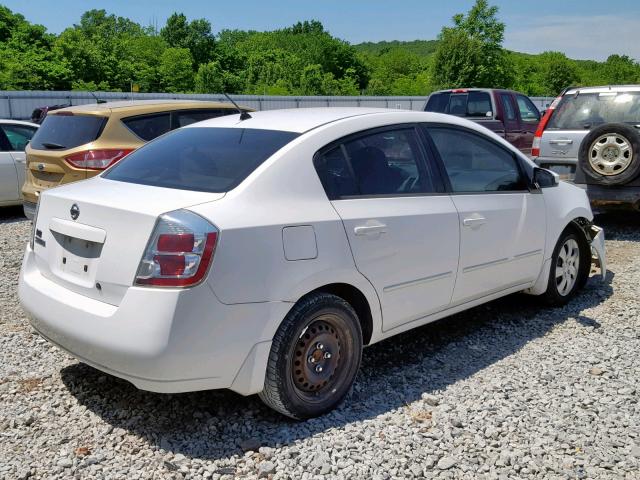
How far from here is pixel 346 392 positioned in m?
3.59

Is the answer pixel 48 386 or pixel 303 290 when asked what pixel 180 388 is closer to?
pixel 303 290

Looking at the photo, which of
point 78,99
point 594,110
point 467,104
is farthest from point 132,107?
point 78,99

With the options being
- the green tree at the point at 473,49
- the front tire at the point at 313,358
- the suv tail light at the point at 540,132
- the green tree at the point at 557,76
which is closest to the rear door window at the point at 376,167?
the front tire at the point at 313,358

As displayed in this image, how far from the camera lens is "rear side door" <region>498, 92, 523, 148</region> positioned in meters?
13.8

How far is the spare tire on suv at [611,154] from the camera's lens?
7211 millimetres

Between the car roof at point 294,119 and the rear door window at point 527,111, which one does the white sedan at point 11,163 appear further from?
the rear door window at point 527,111

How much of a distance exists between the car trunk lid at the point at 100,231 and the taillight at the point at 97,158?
363cm

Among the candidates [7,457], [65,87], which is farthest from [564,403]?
[65,87]

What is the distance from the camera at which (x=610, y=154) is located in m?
7.44

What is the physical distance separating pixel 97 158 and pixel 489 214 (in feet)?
15.1

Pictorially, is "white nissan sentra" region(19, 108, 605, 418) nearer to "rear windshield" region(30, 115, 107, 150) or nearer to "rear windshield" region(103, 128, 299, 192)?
"rear windshield" region(103, 128, 299, 192)

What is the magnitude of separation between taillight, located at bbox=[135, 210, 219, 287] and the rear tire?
323cm

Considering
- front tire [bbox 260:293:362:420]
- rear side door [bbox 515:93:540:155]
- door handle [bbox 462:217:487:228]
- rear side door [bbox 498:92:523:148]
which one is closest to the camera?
front tire [bbox 260:293:362:420]

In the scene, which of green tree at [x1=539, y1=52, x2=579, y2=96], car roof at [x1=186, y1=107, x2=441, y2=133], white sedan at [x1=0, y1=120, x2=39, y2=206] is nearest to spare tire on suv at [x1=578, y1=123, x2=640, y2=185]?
car roof at [x1=186, y1=107, x2=441, y2=133]
